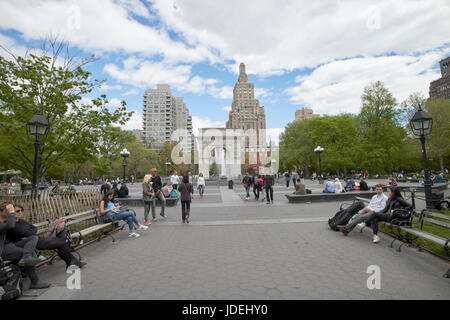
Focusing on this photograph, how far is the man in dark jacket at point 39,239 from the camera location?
12.5 ft

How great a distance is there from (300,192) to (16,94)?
13374 mm

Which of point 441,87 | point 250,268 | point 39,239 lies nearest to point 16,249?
point 39,239

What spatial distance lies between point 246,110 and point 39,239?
417ft

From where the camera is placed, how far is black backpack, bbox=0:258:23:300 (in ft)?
10.5

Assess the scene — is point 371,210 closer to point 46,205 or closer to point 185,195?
point 185,195

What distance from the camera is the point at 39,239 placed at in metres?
4.11

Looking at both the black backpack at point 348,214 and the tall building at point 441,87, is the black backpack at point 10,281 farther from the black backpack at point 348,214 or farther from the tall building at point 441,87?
the tall building at point 441,87

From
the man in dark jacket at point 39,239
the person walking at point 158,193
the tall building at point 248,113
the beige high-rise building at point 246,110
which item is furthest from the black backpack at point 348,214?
the beige high-rise building at point 246,110

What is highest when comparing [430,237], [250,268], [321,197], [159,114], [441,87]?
[159,114]

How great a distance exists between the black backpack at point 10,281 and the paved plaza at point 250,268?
18 cm

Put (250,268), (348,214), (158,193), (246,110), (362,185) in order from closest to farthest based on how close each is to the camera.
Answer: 1. (250,268)
2. (348,214)
3. (158,193)
4. (362,185)
5. (246,110)

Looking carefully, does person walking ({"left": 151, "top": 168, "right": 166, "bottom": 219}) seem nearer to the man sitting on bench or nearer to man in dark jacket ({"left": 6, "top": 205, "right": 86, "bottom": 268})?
man in dark jacket ({"left": 6, "top": 205, "right": 86, "bottom": 268})
